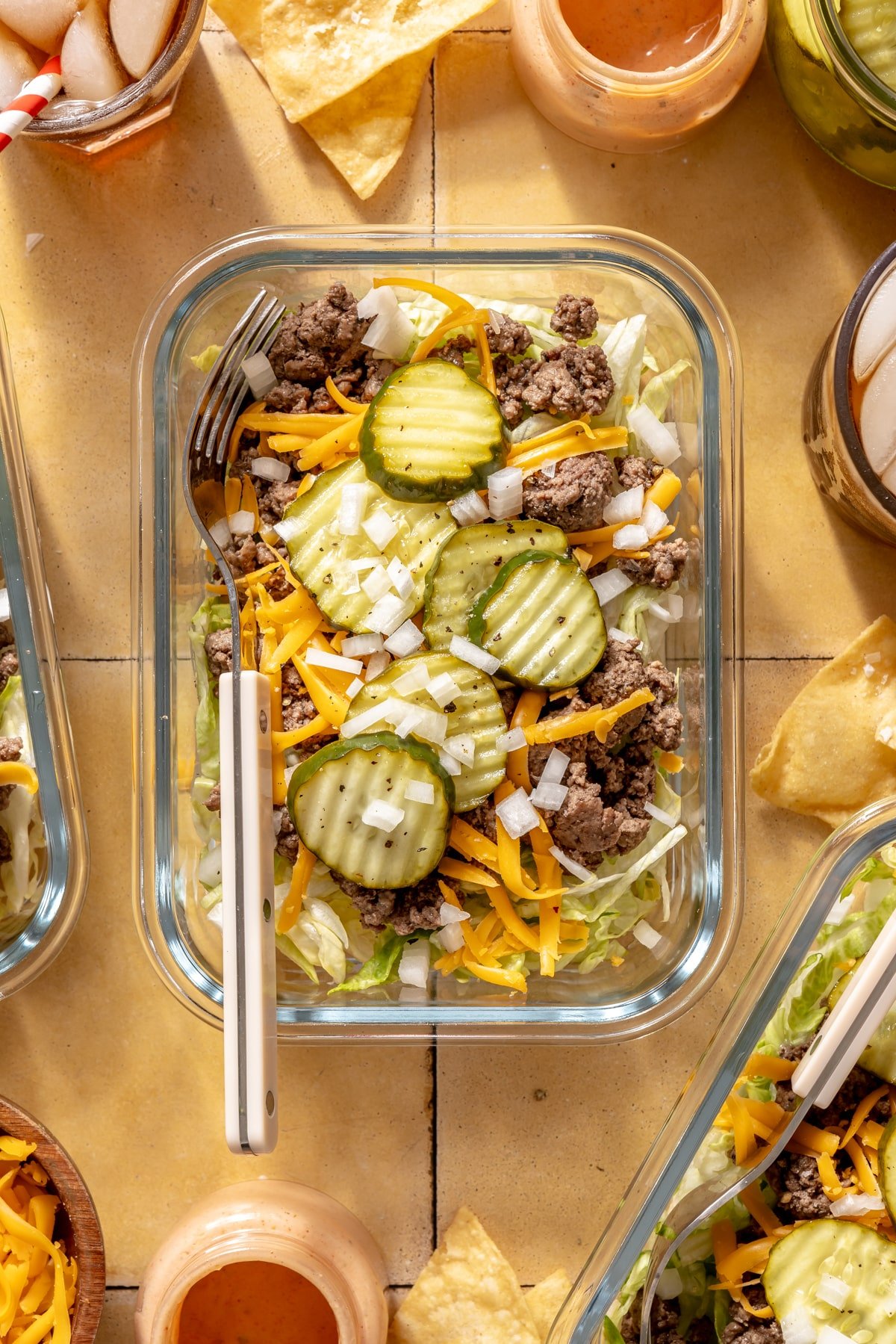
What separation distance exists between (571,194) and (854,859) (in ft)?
3.51

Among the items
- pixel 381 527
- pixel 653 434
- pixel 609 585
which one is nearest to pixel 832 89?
pixel 653 434

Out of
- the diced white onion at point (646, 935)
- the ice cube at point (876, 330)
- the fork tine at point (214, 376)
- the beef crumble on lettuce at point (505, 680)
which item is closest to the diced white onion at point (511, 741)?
the beef crumble on lettuce at point (505, 680)

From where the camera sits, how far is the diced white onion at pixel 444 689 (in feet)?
5.03

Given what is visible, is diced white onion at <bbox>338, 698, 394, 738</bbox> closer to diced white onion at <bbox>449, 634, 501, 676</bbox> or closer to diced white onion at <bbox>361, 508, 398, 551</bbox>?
diced white onion at <bbox>449, 634, 501, 676</bbox>

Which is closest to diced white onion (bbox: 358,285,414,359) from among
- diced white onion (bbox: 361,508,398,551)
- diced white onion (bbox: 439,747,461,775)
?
diced white onion (bbox: 361,508,398,551)

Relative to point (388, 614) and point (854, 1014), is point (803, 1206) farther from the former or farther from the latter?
point (388, 614)

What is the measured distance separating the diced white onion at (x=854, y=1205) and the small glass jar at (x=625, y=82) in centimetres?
149

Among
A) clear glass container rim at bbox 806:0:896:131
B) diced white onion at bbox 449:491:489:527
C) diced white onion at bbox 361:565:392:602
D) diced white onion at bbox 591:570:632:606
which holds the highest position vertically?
clear glass container rim at bbox 806:0:896:131

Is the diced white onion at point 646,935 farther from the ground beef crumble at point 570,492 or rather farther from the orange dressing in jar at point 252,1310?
the orange dressing in jar at point 252,1310

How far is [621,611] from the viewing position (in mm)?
1664

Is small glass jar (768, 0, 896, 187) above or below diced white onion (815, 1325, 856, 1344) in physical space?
above

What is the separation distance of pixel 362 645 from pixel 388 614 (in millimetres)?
56

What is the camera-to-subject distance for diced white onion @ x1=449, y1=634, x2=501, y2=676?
1.56 m

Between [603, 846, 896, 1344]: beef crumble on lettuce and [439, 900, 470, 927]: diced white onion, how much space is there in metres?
0.41
